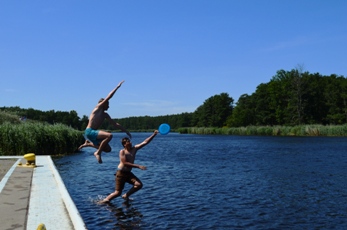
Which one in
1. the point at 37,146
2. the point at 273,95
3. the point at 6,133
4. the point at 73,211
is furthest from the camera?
the point at 273,95

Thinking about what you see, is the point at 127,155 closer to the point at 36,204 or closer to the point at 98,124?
the point at 98,124

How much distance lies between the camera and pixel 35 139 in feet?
112

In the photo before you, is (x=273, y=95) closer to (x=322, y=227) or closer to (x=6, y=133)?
(x=6, y=133)

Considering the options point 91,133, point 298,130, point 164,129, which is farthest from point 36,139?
point 298,130

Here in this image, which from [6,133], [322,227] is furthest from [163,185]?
[6,133]

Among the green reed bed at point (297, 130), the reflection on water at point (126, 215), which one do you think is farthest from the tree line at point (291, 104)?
the reflection on water at point (126, 215)

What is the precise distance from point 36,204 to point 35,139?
79.9 ft

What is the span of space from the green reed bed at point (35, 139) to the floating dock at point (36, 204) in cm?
1596

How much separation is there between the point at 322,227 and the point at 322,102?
10435 cm

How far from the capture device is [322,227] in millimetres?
12188

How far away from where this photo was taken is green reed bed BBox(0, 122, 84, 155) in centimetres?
3222

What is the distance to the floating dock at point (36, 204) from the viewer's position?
29.4 feet

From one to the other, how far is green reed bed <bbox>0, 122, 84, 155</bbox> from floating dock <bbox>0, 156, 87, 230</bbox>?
16.0m

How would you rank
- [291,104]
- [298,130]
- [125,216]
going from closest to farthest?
[125,216] < [298,130] < [291,104]
